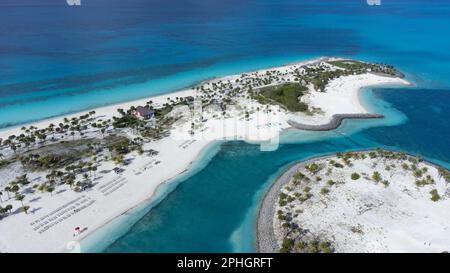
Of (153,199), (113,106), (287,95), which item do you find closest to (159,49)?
(113,106)

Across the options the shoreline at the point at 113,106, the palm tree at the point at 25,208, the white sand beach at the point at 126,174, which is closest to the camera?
the white sand beach at the point at 126,174

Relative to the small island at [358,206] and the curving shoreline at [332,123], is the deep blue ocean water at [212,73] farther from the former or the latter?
the small island at [358,206]

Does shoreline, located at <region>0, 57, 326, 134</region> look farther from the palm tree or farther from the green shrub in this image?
the green shrub

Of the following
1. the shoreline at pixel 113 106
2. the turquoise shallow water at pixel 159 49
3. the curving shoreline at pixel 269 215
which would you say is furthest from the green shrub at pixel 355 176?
the turquoise shallow water at pixel 159 49

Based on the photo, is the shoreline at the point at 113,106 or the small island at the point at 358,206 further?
the shoreline at the point at 113,106

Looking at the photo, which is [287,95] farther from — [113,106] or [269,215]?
[269,215]

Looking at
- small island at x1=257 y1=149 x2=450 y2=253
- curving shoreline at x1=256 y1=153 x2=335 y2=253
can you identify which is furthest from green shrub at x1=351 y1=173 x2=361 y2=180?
curving shoreline at x1=256 y1=153 x2=335 y2=253
